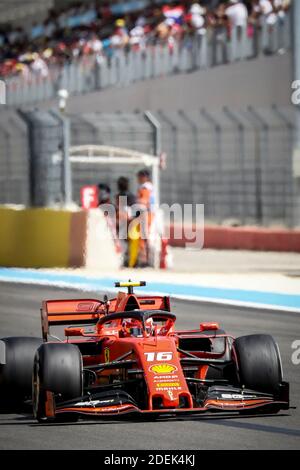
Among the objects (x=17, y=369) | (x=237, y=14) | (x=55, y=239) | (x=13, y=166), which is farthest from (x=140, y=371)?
(x=237, y=14)

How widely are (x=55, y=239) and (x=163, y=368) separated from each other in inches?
564

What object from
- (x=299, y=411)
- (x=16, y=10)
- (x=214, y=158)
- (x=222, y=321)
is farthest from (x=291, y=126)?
(x=16, y=10)

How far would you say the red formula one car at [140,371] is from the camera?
768 cm

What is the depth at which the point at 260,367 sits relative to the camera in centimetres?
813

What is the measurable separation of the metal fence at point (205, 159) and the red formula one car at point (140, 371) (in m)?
13.6

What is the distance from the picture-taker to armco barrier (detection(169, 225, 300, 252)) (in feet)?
83.5

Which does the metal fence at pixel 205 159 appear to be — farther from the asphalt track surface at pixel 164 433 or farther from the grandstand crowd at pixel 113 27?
the asphalt track surface at pixel 164 433

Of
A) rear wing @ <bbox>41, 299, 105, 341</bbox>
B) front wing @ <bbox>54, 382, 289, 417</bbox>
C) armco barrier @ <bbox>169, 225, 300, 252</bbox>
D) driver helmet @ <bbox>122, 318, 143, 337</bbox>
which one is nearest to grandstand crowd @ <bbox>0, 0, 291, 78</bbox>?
armco barrier @ <bbox>169, 225, 300, 252</bbox>

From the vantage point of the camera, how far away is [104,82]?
33375 millimetres

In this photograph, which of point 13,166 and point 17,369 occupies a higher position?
point 13,166

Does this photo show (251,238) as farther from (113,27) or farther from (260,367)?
(260,367)

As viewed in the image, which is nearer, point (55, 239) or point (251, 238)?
point (55, 239)

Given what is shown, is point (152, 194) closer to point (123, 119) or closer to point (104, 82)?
point (123, 119)

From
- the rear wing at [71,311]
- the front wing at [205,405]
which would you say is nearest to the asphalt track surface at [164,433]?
the front wing at [205,405]
